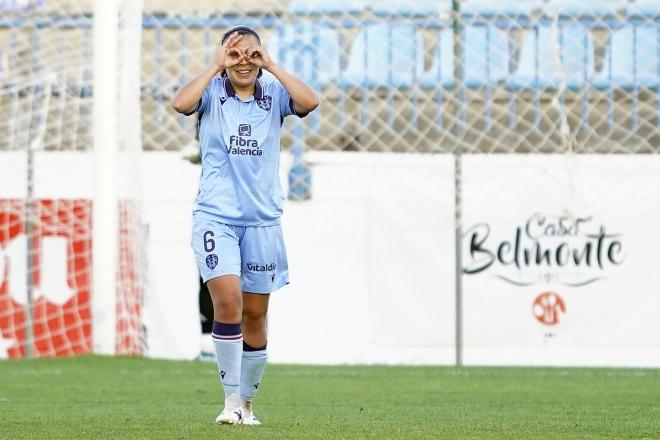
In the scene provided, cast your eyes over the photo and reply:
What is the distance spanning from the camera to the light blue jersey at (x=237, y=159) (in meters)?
6.12

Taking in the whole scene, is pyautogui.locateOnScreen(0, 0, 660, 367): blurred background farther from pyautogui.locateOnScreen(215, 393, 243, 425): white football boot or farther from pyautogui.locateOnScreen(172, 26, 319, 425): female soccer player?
pyautogui.locateOnScreen(215, 393, 243, 425): white football boot

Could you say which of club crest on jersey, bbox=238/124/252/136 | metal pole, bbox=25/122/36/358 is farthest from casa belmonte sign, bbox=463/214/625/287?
club crest on jersey, bbox=238/124/252/136

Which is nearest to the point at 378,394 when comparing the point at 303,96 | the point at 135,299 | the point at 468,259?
the point at 303,96

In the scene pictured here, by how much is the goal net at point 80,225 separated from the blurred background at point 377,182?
0.02 m

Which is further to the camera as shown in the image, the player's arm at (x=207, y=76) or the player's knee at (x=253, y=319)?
the player's knee at (x=253, y=319)

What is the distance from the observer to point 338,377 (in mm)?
10055

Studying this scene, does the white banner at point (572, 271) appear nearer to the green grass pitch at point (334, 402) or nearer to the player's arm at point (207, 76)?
the green grass pitch at point (334, 402)

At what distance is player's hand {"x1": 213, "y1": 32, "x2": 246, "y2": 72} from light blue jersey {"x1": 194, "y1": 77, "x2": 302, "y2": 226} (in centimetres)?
23

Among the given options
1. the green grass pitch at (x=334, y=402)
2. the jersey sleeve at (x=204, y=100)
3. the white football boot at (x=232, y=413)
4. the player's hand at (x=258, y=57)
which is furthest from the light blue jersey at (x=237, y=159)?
the green grass pitch at (x=334, y=402)

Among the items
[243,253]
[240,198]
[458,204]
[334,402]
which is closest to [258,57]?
[240,198]

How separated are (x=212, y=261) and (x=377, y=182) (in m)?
6.10

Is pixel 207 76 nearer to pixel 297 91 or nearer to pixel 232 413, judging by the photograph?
pixel 297 91

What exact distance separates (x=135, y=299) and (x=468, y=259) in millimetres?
3019

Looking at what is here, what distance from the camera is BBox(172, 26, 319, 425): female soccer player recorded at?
6.03m
